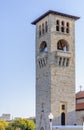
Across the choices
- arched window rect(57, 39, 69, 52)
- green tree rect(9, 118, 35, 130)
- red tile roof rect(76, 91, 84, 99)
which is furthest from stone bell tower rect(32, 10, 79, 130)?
green tree rect(9, 118, 35, 130)

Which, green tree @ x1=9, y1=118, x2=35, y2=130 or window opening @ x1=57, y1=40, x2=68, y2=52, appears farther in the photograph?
green tree @ x1=9, y1=118, x2=35, y2=130

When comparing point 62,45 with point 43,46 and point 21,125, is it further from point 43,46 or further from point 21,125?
point 21,125

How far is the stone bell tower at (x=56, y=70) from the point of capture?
1683 inches

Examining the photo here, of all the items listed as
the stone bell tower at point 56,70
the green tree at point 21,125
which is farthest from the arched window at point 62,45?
the green tree at point 21,125

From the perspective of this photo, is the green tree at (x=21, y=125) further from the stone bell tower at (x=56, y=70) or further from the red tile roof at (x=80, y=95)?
the stone bell tower at (x=56, y=70)

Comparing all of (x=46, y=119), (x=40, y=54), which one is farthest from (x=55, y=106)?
Answer: (x=40, y=54)

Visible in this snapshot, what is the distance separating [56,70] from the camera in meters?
43.3

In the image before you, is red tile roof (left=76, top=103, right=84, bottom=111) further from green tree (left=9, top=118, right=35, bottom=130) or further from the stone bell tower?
green tree (left=9, top=118, right=35, bottom=130)

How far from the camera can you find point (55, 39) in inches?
1738

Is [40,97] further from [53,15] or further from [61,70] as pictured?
[53,15]

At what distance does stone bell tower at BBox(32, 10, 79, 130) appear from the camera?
140 feet

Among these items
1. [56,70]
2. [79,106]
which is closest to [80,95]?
[79,106]

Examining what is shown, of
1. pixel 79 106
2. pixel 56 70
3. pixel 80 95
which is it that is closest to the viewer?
pixel 56 70

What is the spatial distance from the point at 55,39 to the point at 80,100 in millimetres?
10088
